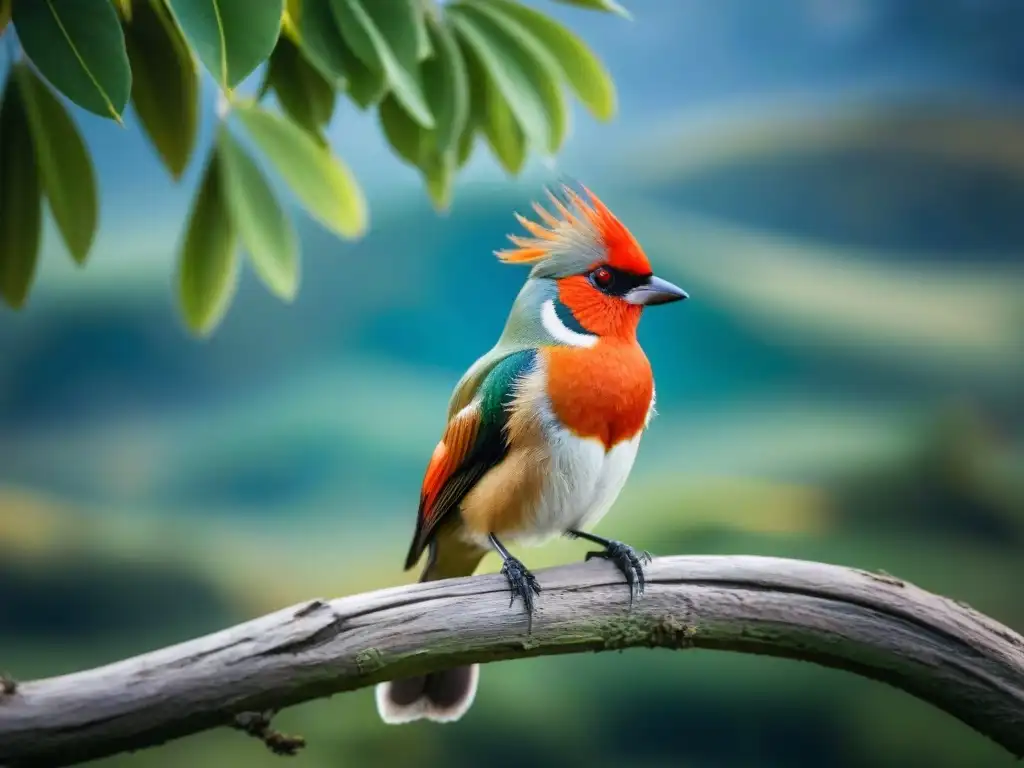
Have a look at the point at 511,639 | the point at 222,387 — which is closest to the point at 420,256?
the point at 222,387

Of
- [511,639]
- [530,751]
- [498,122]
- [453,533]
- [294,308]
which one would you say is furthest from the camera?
[294,308]

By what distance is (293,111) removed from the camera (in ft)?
5.51

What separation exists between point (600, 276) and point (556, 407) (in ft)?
0.76

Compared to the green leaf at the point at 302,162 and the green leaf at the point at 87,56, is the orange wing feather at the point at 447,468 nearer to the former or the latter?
the green leaf at the point at 302,162

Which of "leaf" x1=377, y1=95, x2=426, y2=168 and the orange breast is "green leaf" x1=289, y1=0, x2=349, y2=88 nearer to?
"leaf" x1=377, y1=95, x2=426, y2=168

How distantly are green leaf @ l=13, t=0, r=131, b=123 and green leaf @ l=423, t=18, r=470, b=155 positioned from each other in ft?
1.66

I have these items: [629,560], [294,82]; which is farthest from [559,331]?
[294,82]

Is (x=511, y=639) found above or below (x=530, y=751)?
above

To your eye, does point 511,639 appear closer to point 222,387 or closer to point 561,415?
point 561,415

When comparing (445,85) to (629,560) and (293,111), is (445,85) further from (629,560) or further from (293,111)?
(629,560)

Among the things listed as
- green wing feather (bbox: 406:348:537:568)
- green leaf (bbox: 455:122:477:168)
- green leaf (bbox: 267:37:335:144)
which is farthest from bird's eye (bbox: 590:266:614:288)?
green leaf (bbox: 267:37:335:144)

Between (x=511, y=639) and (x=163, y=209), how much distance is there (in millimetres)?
1703

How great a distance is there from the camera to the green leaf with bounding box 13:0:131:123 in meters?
1.30

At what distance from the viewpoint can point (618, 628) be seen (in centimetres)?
158
